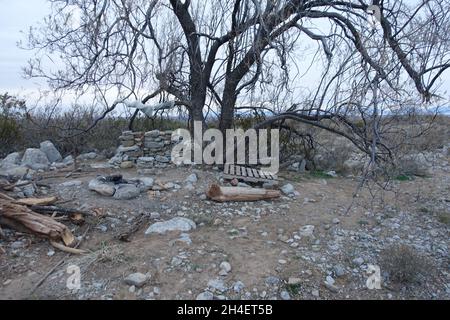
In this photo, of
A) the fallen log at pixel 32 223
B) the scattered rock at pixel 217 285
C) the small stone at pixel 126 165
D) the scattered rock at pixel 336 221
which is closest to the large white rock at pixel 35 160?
the small stone at pixel 126 165

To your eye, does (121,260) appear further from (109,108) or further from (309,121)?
(109,108)

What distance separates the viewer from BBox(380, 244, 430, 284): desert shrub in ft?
9.97

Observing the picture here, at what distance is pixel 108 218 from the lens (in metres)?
4.00

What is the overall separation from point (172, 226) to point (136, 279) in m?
1.13

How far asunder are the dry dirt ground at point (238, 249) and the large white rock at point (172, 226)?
0.09 meters

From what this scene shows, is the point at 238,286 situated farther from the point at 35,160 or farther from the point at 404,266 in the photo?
the point at 35,160

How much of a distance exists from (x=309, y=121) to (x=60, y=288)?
454 cm

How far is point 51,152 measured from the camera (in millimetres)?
7250

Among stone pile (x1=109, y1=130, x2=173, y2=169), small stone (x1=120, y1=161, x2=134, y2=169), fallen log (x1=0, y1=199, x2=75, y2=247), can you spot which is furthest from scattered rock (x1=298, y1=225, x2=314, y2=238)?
small stone (x1=120, y1=161, x2=134, y2=169)

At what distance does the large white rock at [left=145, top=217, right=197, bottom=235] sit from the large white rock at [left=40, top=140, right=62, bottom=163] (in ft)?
15.0

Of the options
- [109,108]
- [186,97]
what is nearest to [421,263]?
[186,97]

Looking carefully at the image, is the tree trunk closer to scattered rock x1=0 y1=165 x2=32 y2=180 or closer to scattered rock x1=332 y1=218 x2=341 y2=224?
scattered rock x1=332 y1=218 x2=341 y2=224

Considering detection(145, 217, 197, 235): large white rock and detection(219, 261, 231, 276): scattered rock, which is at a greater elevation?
detection(145, 217, 197, 235): large white rock

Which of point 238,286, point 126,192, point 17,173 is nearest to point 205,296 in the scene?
point 238,286
